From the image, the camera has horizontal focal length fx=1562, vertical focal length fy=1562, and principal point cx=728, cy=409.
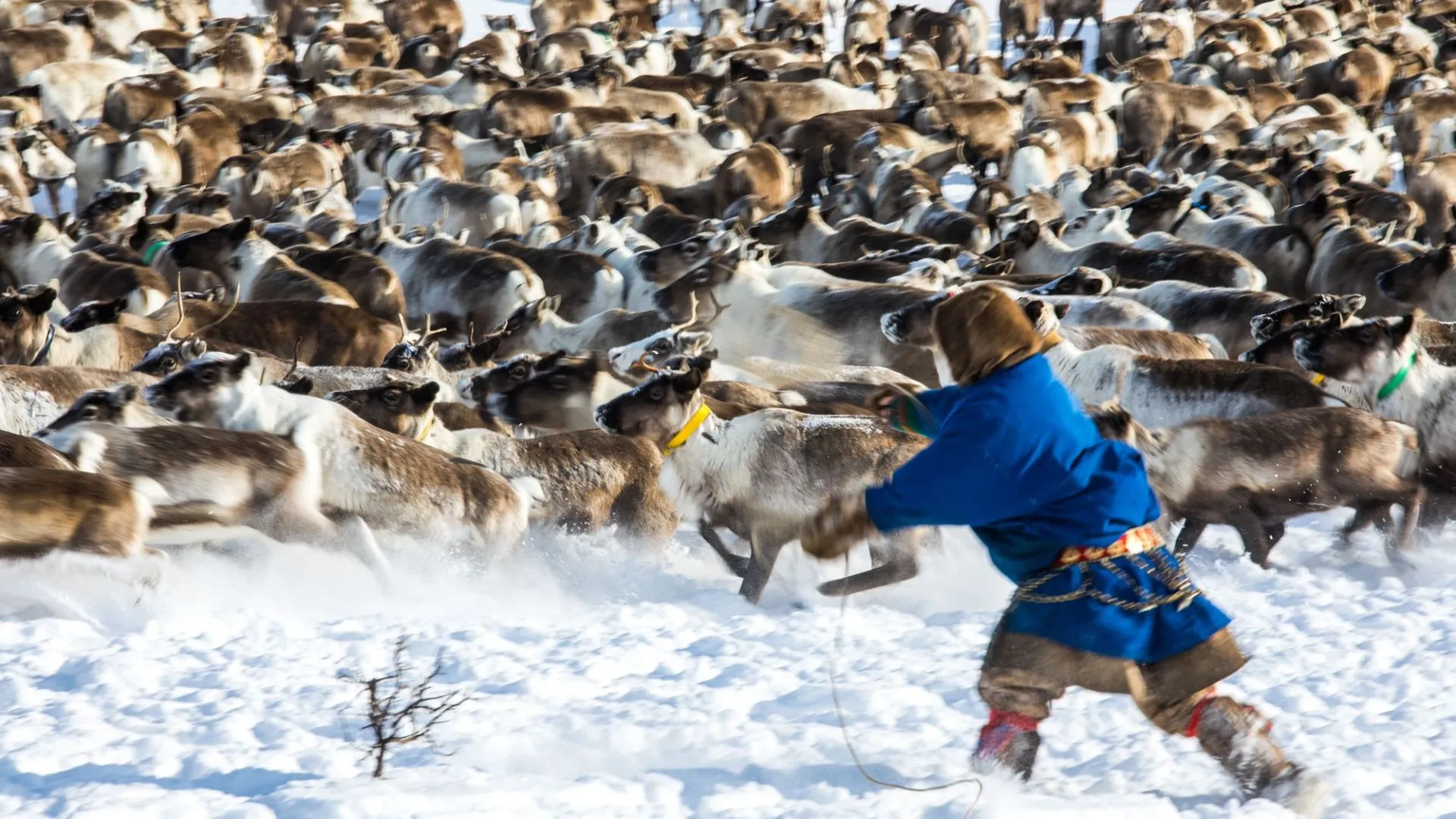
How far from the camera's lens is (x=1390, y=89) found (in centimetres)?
2066

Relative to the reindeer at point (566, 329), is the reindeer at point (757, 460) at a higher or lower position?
higher

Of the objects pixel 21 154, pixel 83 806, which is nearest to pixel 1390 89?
pixel 21 154

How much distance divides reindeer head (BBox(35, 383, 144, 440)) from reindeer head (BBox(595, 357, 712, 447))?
77.2 inches

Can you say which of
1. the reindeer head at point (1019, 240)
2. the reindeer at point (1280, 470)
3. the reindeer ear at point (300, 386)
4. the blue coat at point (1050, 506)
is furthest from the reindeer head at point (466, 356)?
the blue coat at point (1050, 506)

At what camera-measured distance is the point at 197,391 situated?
6.18 m

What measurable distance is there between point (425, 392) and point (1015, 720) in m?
3.62

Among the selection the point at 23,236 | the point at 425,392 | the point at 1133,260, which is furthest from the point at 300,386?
the point at 1133,260

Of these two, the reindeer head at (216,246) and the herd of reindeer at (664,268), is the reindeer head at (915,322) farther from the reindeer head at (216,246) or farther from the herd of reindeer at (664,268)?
the reindeer head at (216,246)

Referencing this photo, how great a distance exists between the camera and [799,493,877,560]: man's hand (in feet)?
12.0

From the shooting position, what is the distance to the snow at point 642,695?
3752mm

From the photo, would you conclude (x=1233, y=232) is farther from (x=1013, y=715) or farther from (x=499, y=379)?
(x=1013, y=715)

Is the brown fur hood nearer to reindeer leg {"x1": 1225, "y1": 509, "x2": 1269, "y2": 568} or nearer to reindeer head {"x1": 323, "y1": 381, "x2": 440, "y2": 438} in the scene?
reindeer leg {"x1": 1225, "y1": 509, "x2": 1269, "y2": 568}

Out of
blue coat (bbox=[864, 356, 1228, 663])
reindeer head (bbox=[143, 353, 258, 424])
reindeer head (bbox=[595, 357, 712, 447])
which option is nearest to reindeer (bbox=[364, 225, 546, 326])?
reindeer head (bbox=[143, 353, 258, 424])

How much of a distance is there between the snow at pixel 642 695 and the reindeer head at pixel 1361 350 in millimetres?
903
